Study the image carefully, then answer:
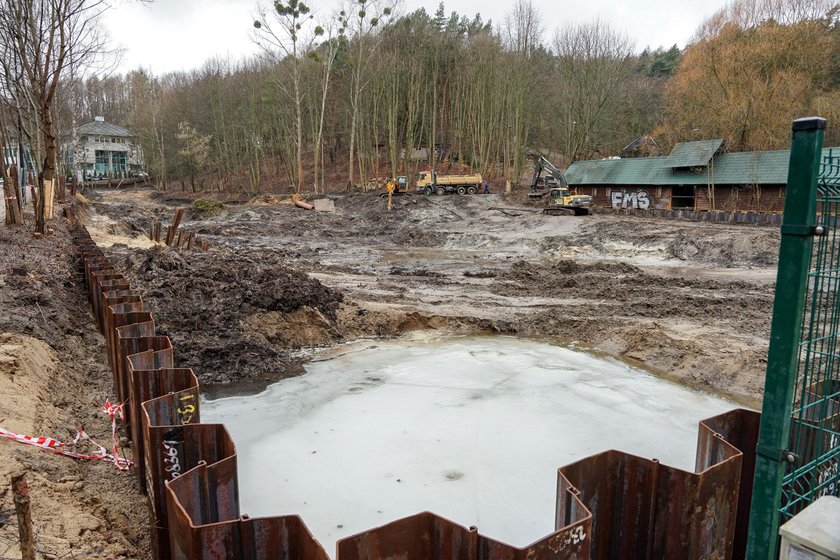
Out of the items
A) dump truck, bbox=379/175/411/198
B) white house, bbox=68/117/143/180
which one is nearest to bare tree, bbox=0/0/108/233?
dump truck, bbox=379/175/411/198

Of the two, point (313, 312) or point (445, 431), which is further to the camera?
point (313, 312)

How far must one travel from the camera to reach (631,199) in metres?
37.5

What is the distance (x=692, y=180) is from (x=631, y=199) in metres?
4.30

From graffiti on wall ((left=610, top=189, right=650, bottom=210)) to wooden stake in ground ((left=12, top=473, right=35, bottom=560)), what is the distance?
37.7 m

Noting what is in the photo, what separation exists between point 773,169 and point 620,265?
653 inches

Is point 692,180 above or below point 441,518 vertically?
above

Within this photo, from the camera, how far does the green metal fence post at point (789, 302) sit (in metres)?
2.57

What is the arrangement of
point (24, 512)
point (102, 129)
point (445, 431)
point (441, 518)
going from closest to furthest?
point (24, 512) → point (441, 518) → point (445, 431) → point (102, 129)

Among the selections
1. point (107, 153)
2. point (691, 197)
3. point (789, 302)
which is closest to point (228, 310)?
point (789, 302)

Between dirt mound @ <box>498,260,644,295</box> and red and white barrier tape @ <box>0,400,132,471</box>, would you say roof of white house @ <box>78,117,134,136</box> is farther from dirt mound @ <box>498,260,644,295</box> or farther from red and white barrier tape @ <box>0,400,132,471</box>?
red and white barrier tape @ <box>0,400,132,471</box>

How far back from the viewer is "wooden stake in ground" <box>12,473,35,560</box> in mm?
2539

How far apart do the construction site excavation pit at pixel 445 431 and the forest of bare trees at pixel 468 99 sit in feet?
97.3

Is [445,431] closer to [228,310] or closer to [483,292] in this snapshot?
[228,310]

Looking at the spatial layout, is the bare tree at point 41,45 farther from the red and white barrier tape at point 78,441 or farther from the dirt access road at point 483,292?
the red and white barrier tape at point 78,441
